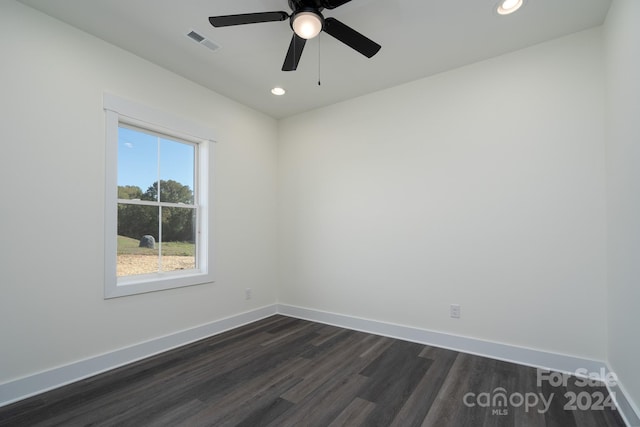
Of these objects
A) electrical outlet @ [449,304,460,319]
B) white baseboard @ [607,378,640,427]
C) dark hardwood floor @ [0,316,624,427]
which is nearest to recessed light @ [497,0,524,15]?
electrical outlet @ [449,304,460,319]

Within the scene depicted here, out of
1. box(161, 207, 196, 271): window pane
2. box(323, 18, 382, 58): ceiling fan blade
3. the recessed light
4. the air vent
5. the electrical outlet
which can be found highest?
the air vent

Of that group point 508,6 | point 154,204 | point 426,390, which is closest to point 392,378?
point 426,390

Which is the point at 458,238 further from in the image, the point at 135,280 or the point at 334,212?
the point at 135,280

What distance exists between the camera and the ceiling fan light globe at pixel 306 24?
6.21 feet

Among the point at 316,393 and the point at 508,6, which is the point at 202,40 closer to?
the point at 508,6

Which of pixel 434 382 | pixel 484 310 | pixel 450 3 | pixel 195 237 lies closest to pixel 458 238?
pixel 484 310

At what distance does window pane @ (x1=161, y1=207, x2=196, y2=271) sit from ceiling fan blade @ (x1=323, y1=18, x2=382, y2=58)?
240 cm

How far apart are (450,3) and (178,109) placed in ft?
8.83

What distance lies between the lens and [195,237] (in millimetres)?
3434

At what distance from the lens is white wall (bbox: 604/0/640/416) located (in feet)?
5.68

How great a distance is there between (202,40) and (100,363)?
2.89 metres

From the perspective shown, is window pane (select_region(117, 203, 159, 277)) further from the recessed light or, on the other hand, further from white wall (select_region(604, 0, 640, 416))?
white wall (select_region(604, 0, 640, 416))

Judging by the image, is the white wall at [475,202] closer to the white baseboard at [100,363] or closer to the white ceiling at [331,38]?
the white ceiling at [331,38]

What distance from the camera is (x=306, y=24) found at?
1.94m
